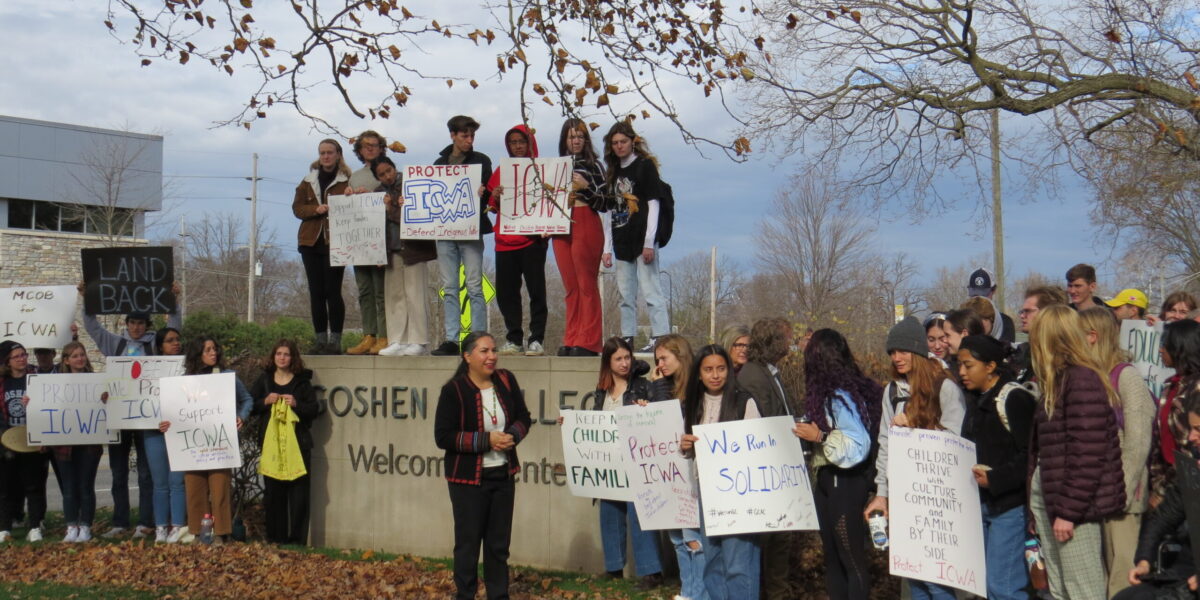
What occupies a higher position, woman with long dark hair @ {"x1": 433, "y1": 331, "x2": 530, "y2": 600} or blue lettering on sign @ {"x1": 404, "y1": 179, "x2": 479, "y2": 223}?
blue lettering on sign @ {"x1": 404, "y1": 179, "x2": 479, "y2": 223}

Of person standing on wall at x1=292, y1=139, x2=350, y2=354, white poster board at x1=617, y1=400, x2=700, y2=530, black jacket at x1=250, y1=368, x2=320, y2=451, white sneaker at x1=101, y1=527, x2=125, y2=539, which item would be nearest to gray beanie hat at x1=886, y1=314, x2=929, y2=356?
white poster board at x1=617, y1=400, x2=700, y2=530

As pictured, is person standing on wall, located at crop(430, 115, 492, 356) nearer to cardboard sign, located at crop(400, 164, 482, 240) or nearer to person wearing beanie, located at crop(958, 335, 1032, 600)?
cardboard sign, located at crop(400, 164, 482, 240)

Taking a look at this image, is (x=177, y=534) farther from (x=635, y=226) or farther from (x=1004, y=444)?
(x=1004, y=444)

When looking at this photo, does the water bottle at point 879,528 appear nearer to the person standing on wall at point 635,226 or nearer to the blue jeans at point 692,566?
the blue jeans at point 692,566

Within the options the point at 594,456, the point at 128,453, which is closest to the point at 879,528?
the point at 594,456

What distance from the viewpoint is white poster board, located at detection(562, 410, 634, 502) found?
8695 mm

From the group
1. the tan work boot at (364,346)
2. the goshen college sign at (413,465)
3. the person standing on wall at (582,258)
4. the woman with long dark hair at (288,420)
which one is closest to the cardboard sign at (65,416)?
the woman with long dark hair at (288,420)

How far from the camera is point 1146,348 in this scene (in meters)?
8.25

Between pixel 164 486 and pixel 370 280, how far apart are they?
2.82m

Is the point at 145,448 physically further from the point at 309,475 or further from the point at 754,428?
the point at 754,428

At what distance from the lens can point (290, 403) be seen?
11039 millimetres

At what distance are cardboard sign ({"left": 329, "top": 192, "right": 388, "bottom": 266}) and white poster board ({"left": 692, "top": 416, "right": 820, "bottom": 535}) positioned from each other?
16.4 feet

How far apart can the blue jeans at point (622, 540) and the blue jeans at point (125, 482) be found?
5169mm

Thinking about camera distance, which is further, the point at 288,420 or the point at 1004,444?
the point at 288,420
